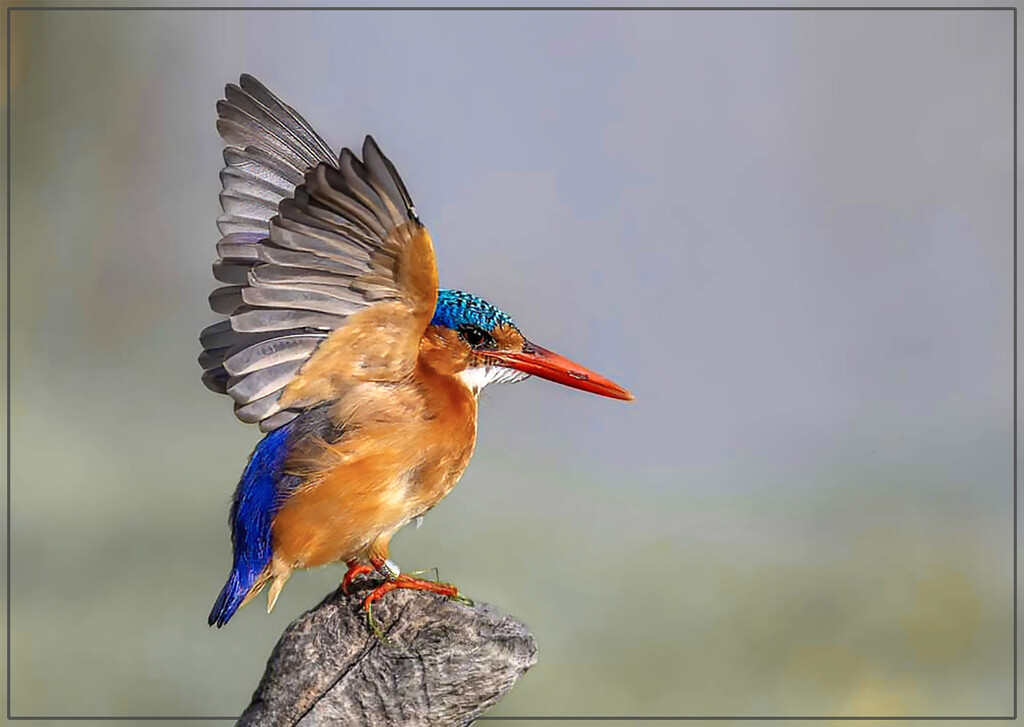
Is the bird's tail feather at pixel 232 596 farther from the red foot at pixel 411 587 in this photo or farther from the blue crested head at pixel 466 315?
the blue crested head at pixel 466 315

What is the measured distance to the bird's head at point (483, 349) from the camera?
1854 mm

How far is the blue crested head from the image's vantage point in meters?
1.86

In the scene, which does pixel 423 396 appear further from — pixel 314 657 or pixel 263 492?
pixel 314 657

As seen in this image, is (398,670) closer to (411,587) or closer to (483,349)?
(411,587)

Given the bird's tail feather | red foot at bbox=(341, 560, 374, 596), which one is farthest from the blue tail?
red foot at bbox=(341, 560, 374, 596)

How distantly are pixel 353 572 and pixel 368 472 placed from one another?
0.17 metres

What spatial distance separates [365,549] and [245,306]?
1.35ft

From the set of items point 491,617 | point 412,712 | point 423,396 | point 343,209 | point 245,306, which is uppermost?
point 343,209

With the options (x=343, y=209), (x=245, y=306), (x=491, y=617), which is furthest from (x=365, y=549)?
(x=343, y=209)

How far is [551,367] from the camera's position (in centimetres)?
187

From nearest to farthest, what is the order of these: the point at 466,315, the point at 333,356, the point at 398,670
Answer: the point at 398,670 → the point at 333,356 → the point at 466,315

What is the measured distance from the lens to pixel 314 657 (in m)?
1.67

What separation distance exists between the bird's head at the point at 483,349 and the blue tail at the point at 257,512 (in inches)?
10.9

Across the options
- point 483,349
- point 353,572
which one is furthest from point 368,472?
point 483,349
